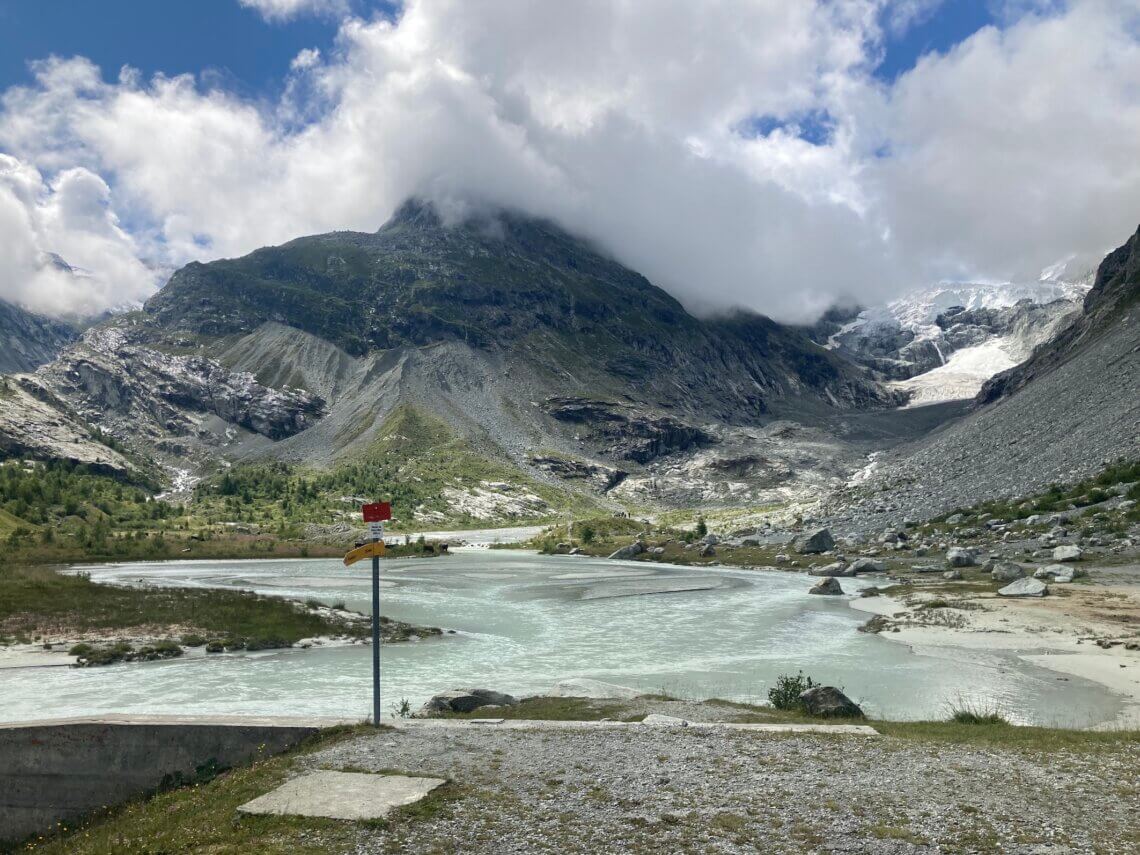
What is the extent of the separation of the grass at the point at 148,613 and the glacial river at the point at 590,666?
459cm

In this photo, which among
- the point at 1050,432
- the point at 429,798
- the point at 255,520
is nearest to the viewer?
the point at 429,798

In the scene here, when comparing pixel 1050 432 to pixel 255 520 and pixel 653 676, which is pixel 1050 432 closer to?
pixel 653 676

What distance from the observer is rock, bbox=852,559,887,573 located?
244 ft

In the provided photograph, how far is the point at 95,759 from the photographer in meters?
17.0

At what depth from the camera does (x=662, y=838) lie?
35.9 feet

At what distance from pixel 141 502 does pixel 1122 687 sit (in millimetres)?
195431

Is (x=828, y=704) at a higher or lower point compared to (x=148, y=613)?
lower

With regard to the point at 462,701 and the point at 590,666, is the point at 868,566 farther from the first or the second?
the point at 462,701

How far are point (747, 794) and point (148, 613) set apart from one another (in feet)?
150

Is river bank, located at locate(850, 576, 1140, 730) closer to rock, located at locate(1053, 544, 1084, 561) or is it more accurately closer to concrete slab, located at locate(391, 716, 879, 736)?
rock, located at locate(1053, 544, 1084, 561)

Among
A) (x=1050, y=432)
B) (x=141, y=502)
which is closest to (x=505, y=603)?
(x=1050, y=432)

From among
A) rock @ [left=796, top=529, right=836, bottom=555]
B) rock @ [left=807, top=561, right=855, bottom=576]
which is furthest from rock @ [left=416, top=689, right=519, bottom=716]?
rock @ [left=796, top=529, right=836, bottom=555]

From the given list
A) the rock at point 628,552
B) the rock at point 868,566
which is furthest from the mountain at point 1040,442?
the rock at point 628,552

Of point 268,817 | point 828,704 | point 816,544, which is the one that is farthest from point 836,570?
point 268,817
